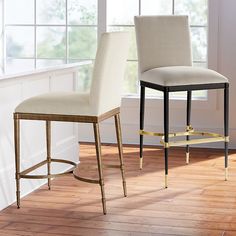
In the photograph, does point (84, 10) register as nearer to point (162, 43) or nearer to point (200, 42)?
point (200, 42)

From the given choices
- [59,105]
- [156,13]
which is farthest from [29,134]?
[156,13]

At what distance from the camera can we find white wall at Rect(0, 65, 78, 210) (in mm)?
3855

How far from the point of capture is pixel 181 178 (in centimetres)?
465

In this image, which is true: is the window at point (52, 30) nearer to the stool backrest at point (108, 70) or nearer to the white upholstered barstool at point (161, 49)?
the white upholstered barstool at point (161, 49)

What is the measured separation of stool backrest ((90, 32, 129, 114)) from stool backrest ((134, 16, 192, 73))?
0.88 m

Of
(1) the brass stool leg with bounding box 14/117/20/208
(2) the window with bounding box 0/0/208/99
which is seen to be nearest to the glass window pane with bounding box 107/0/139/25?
(2) the window with bounding box 0/0/208/99

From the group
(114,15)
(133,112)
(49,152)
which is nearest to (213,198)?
(49,152)

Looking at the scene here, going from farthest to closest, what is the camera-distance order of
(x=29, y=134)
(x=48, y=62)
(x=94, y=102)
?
(x=48, y=62)
(x=29, y=134)
(x=94, y=102)

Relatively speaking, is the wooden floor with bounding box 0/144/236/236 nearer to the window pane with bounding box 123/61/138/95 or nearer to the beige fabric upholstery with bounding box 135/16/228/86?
the beige fabric upholstery with bounding box 135/16/228/86

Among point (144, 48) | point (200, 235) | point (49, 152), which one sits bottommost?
point (200, 235)

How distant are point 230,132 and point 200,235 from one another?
253 cm

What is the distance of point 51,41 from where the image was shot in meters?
6.12

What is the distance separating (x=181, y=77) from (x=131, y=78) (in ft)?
5.49

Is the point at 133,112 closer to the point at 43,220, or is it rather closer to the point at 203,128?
the point at 203,128
